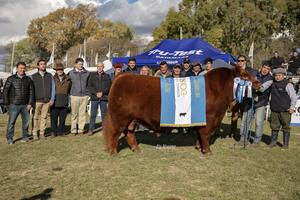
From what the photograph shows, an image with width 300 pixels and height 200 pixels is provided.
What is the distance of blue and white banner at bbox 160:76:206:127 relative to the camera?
7332 millimetres

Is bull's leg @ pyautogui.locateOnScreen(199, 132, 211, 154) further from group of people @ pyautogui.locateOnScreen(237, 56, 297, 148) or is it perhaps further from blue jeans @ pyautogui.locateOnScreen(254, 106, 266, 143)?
blue jeans @ pyautogui.locateOnScreen(254, 106, 266, 143)

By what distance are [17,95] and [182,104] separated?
12.6ft

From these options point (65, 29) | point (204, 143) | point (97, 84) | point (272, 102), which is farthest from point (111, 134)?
point (65, 29)

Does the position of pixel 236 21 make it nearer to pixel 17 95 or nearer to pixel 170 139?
pixel 170 139

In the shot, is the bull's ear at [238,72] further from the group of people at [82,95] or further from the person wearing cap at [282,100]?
the person wearing cap at [282,100]

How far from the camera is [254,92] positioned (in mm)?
8344

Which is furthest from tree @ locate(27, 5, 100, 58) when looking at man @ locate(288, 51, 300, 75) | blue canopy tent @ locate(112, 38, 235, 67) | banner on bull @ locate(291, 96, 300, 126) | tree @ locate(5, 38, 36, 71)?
banner on bull @ locate(291, 96, 300, 126)

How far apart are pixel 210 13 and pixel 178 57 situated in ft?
66.8

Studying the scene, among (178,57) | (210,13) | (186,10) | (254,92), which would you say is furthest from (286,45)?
(254,92)

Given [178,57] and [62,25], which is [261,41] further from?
[62,25]

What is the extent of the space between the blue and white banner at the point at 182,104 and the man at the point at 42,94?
3.25 meters

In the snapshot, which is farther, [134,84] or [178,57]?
[178,57]

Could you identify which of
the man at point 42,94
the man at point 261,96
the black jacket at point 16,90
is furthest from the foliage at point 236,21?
the black jacket at point 16,90

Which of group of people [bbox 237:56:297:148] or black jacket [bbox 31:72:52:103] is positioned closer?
group of people [bbox 237:56:297:148]
